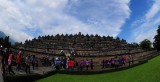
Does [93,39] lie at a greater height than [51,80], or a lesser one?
greater

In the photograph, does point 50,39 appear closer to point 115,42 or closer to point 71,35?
point 71,35

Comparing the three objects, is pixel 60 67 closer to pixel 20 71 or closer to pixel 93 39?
pixel 20 71

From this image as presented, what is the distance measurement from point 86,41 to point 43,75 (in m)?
66.9

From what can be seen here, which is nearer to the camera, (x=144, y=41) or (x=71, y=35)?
(x=71, y=35)

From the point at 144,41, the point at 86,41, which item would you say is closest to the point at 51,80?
the point at 86,41

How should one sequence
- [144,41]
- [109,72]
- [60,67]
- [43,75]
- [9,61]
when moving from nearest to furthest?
[9,61] < [43,75] < [109,72] < [60,67] < [144,41]

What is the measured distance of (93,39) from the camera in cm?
9925

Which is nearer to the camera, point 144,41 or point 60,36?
point 60,36

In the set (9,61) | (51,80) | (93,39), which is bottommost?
(51,80)

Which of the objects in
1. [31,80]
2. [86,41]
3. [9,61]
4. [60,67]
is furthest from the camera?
[86,41]

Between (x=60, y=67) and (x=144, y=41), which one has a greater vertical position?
(x=144, y=41)

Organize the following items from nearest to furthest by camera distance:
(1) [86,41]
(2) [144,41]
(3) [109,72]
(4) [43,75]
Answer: (4) [43,75]
(3) [109,72]
(1) [86,41]
(2) [144,41]

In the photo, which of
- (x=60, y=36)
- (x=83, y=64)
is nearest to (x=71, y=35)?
(x=60, y=36)

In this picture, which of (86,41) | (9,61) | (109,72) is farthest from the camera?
(86,41)
